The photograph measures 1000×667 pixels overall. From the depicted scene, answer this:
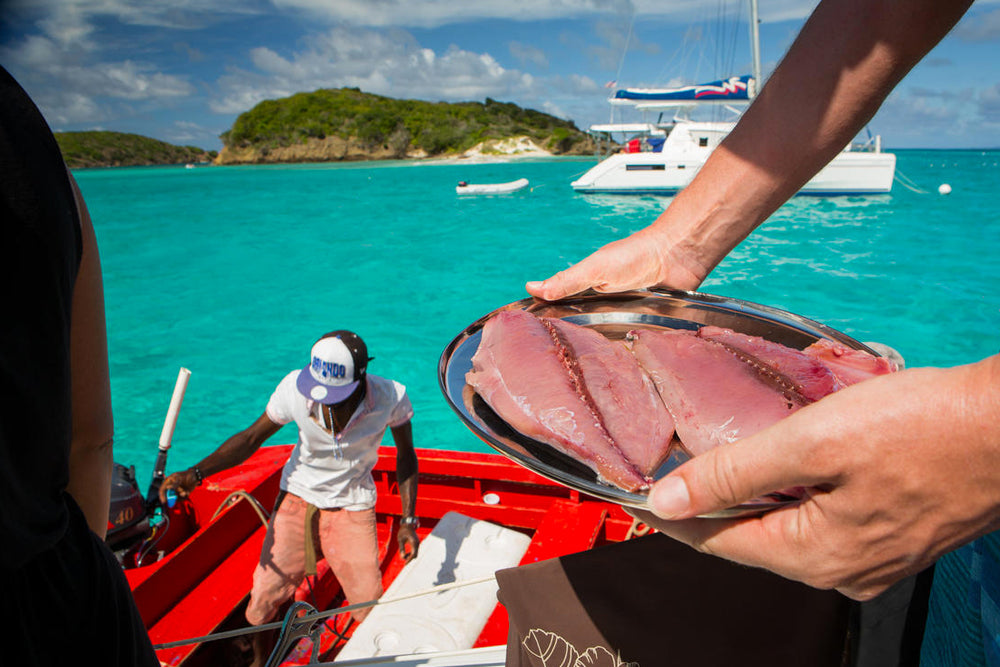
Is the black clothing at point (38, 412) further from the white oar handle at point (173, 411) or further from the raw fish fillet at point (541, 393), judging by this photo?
the white oar handle at point (173, 411)

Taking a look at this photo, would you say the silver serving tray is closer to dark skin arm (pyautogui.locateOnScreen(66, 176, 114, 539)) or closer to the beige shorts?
dark skin arm (pyautogui.locateOnScreen(66, 176, 114, 539))

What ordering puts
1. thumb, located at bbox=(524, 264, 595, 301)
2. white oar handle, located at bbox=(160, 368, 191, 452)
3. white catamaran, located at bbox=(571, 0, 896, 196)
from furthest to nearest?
white catamaran, located at bbox=(571, 0, 896, 196), white oar handle, located at bbox=(160, 368, 191, 452), thumb, located at bbox=(524, 264, 595, 301)

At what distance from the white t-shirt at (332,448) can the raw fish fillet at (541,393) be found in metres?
2.58

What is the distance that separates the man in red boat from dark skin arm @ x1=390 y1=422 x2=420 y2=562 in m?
A: 0.03

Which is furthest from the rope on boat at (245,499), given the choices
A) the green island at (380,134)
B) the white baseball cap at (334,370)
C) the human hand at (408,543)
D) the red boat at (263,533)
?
the green island at (380,134)

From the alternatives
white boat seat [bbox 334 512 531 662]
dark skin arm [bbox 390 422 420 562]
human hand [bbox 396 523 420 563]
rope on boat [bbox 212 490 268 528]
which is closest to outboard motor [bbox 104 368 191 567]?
rope on boat [bbox 212 490 268 528]

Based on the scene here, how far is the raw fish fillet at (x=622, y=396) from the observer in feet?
4.25

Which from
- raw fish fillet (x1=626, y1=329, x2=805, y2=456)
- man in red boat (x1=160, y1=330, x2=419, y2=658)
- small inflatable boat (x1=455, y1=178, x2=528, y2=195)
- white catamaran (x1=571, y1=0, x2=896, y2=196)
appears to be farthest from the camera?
small inflatable boat (x1=455, y1=178, x2=528, y2=195)

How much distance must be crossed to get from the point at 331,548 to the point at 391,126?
314 feet

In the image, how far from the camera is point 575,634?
5.07 ft

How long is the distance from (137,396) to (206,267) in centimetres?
1187

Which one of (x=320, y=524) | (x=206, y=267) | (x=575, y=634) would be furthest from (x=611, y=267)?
(x=206, y=267)

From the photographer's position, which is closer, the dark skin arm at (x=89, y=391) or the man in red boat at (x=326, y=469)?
the dark skin arm at (x=89, y=391)

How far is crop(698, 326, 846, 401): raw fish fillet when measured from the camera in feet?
4.43
